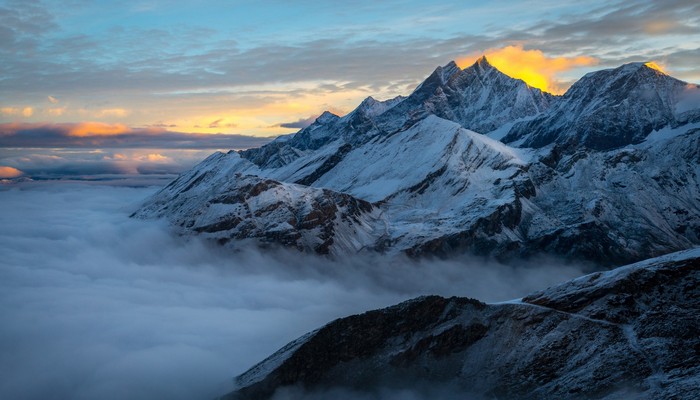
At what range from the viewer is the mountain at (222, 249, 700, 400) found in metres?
137

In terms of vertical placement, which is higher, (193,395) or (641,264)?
(641,264)

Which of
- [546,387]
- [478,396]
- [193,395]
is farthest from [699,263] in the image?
[193,395]

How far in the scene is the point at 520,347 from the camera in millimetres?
155000

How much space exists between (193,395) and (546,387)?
330 ft

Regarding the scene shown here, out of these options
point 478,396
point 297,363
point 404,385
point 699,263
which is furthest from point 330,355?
point 699,263

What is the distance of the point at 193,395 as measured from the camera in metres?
195

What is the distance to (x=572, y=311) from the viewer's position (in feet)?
515

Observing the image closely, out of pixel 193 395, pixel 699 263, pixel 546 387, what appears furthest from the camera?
pixel 193 395

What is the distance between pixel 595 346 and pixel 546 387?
45.5 ft

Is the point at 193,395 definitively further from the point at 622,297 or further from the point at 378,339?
the point at 622,297

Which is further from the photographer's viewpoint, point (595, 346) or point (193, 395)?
point (193, 395)

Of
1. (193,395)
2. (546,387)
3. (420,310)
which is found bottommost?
(193,395)

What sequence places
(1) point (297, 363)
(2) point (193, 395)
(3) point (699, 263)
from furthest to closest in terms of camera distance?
(2) point (193, 395)
(1) point (297, 363)
(3) point (699, 263)

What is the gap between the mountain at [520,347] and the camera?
13712 centimetres
